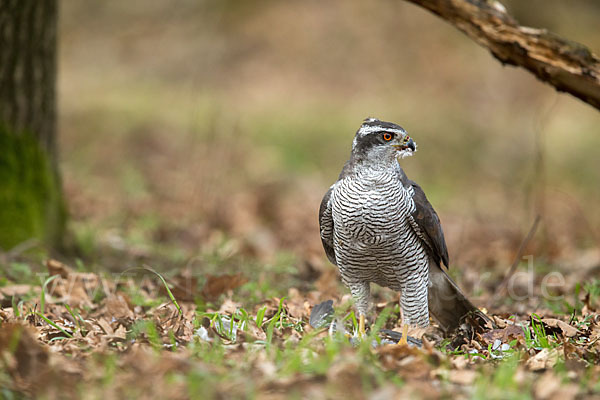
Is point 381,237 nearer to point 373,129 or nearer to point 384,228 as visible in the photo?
point 384,228

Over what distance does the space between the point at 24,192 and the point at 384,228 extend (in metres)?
3.47

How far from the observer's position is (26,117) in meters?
5.66

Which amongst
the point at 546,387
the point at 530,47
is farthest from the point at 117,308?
the point at 530,47

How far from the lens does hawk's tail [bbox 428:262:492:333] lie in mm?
4147

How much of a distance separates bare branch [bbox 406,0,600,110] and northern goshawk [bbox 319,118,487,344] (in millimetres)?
1384

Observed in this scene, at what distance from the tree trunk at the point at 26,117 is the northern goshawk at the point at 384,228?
2919 mm

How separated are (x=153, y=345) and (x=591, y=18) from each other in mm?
18089

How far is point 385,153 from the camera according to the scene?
12.5ft

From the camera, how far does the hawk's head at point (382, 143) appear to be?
3.80m

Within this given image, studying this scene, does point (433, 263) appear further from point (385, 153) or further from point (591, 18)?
point (591, 18)

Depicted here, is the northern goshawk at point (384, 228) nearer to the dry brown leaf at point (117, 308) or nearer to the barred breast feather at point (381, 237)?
the barred breast feather at point (381, 237)

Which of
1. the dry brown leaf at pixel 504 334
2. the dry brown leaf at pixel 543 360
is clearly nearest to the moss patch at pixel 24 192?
the dry brown leaf at pixel 504 334

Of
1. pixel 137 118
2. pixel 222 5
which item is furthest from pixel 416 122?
pixel 222 5

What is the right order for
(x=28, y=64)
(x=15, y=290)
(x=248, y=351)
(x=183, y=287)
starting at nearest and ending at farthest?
1. (x=248, y=351)
2. (x=15, y=290)
3. (x=183, y=287)
4. (x=28, y=64)
